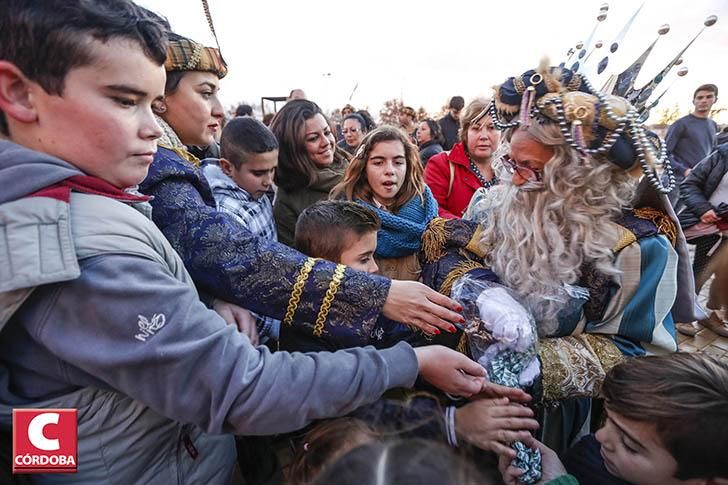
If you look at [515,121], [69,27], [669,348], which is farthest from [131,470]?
[669,348]

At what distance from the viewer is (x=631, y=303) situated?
4.89 feet

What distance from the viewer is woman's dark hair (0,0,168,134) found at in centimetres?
76

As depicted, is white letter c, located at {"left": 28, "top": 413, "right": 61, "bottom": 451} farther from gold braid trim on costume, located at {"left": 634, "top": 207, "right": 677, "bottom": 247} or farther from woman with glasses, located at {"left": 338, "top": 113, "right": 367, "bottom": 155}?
woman with glasses, located at {"left": 338, "top": 113, "right": 367, "bottom": 155}

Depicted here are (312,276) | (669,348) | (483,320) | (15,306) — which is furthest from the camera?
(669,348)

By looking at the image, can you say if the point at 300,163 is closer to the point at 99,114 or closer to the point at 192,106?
the point at 192,106

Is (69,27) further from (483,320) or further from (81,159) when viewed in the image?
(483,320)

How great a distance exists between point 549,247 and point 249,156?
5.43 feet

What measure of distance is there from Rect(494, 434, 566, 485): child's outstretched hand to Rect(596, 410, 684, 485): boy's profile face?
0.17 m

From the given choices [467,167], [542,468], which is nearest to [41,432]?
[542,468]

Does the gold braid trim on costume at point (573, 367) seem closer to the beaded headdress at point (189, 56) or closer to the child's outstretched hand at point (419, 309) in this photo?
the child's outstretched hand at point (419, 309)

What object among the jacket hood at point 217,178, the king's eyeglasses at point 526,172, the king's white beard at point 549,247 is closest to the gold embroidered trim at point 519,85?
the king's eyeglasses at point 526,172

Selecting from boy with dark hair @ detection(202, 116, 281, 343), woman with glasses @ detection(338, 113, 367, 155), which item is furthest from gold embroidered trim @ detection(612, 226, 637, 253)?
woman with glasses @ detection(338, 113, 367, 155)

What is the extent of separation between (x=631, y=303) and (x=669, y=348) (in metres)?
0.26

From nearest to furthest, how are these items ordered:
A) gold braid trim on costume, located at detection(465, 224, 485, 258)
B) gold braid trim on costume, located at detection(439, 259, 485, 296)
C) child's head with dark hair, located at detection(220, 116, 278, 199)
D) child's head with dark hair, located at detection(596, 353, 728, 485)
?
child's head with dark hair, located at detection(596, 353, 728, 485)
gold braid trim on costume, located at detection(439, 259, 485, 296)
gold braid trim on costume, located at detection(465, 224, 485, 258)
child's head with dark hair, located at detection(220, 116, 278, 199)
